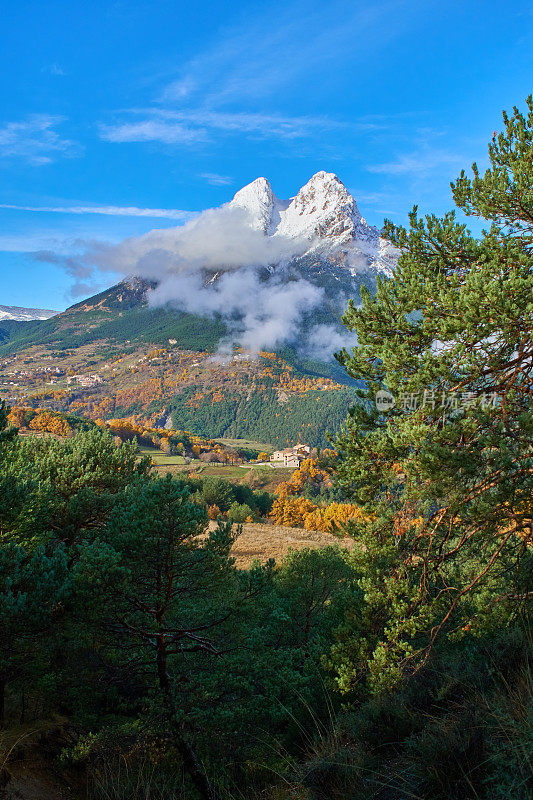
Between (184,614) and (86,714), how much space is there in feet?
11.5

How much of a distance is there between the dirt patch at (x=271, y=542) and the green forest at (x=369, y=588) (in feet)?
A: 72.6

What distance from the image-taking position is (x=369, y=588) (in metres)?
8.87

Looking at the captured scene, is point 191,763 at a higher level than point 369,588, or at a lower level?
lower

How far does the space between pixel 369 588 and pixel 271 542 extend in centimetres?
3355

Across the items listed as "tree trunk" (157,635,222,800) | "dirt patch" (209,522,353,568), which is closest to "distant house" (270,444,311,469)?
"dirt patch" (209,522,353,568)

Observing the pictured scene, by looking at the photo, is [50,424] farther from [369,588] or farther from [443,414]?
[443,414]

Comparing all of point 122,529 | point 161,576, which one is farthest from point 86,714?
point 122,529

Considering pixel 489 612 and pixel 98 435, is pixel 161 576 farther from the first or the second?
pixel 98 435

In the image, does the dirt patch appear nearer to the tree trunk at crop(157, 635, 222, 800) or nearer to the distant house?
the tree trunk at crop(157, 635, 222, 800)

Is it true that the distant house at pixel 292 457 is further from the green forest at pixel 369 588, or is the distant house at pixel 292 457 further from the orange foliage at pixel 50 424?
the green forest at pixel 369 588

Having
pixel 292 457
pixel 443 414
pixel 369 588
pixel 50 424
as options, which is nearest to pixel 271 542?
pixel 369 588

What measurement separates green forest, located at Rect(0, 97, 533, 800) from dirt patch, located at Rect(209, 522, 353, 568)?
22137 millimetres

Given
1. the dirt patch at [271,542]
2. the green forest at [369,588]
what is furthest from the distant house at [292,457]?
the green forest at [369,588]

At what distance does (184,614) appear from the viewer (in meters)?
11.0
